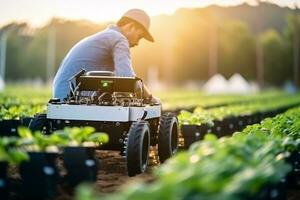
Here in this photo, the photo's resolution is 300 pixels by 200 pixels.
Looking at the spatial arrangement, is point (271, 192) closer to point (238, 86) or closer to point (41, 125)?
point (41, 125)

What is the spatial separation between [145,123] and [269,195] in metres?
2.48

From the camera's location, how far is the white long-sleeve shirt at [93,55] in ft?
30.7

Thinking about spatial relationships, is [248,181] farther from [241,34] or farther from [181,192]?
[241,34]

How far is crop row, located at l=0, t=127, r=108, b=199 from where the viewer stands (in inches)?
239

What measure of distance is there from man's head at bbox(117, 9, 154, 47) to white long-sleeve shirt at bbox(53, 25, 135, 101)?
0.11 metres

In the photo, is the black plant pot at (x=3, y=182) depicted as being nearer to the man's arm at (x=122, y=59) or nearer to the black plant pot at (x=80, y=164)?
the black plant pot at (x=80, y=164)

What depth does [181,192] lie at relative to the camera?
161 inches

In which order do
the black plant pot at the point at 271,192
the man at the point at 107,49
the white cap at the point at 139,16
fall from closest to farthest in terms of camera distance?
the black plant pot at the point at 271,192
the man at the point at 107,49
the white cap at the point at 139,16

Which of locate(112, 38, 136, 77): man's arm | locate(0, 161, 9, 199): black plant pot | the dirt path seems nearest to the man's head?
locate(112, 38, 136, 77): man's arm

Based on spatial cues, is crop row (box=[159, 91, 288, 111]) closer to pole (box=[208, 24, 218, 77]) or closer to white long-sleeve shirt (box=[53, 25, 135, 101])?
white long-sleeve shirt (box=[53, 25, 135, 101])

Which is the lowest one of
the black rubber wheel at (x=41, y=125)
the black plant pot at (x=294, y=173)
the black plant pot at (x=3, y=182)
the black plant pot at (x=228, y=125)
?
the black plant pot at (x=228, y=125)

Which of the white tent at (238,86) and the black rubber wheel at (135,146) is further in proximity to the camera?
the white tent at (238,86)

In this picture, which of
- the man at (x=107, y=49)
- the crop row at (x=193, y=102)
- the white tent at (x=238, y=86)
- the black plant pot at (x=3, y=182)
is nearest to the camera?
the black plant pot at (x=3, y=182)

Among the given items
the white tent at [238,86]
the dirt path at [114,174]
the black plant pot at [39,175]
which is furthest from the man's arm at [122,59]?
the white tent at [238,86]
